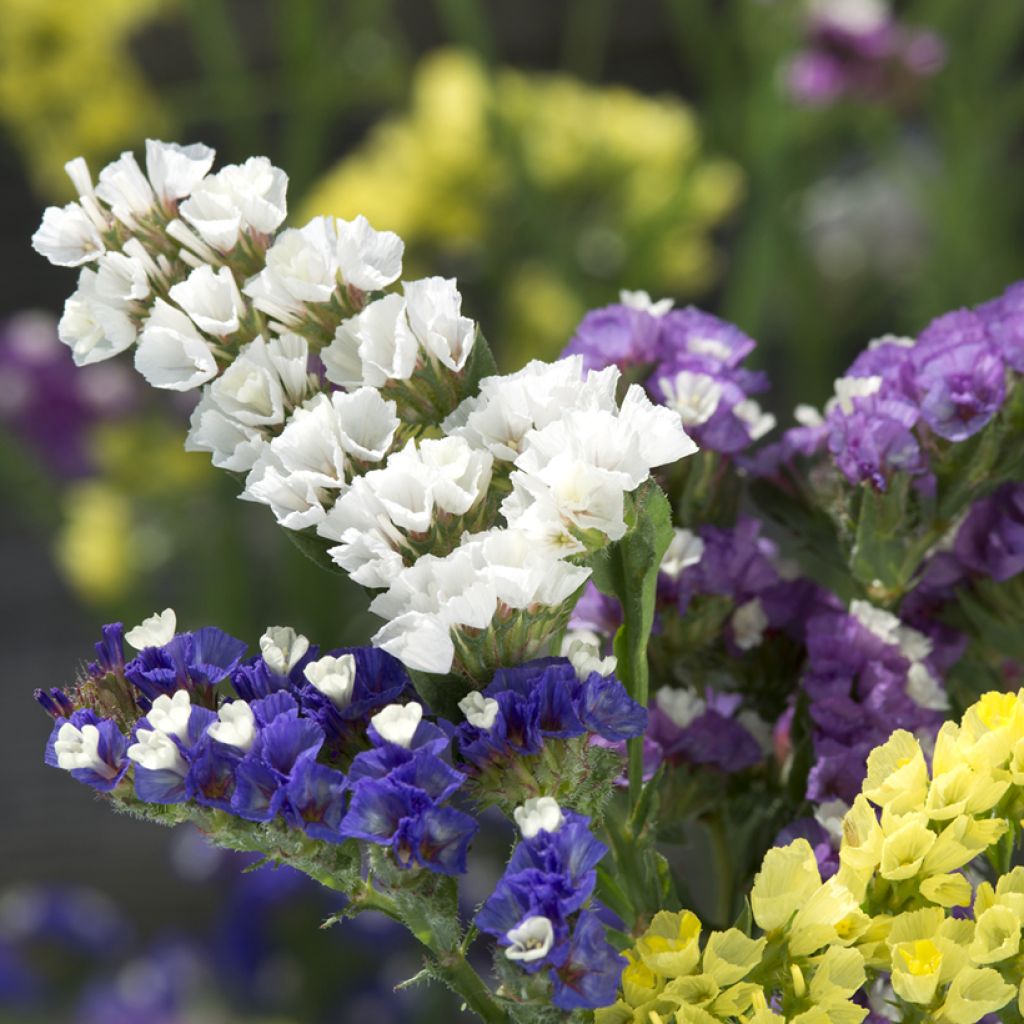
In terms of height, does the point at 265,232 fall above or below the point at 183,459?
above

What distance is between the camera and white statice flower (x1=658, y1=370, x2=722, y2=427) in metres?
0.27

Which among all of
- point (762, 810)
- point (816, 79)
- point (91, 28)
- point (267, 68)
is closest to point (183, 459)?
point (91, 28)

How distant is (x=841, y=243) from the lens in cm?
147

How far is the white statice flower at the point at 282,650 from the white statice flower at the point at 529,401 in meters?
0.04

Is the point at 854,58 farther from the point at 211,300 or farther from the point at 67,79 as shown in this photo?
the point at 211,300

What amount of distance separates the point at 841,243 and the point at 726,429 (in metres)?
1.24

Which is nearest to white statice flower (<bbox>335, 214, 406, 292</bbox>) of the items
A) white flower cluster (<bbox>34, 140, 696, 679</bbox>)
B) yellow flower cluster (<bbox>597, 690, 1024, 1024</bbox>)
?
white flower cluster (<bbox>34, 140, 696, 679</bbox>)

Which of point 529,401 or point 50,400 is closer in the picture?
point 529,401

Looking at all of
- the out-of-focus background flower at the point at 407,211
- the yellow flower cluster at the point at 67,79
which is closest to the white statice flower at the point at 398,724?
the out-of-focus background flower at the point at 407,211

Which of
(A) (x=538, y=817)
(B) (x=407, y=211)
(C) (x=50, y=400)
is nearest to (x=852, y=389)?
(A) (x=538, y=817)

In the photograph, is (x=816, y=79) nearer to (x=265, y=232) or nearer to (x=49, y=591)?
(x=265, y=232)

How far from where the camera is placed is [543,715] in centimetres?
21

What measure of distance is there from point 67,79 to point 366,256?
658mm

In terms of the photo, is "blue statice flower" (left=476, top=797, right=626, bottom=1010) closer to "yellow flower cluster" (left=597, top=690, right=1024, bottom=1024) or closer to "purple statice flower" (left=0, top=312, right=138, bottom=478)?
"yellow flower cluster" (left=597, top=690, right=1024, bottom=1024)
